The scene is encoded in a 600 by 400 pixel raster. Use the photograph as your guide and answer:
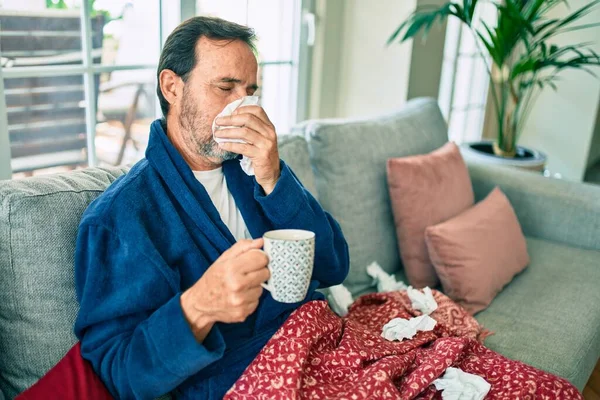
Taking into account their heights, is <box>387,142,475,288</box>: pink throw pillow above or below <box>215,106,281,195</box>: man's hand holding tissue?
below

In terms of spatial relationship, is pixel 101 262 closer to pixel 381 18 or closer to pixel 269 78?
pixel 269 78

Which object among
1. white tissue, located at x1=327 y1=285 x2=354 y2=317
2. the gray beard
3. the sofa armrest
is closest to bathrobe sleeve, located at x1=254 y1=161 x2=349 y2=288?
the gray beard

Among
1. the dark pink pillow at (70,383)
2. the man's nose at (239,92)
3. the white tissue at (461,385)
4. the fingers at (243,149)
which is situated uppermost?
the man's nose at (239,92)

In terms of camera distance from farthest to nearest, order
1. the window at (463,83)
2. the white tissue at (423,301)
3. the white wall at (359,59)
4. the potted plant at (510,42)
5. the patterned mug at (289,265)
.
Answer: the window at (463,83)
the white wall at (359,59)
the potted plant at (510,42)
the white tissue at (423,301)
the patterned mug at (289,265)

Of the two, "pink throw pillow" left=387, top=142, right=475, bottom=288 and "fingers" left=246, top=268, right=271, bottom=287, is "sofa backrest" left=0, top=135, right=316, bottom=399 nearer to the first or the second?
"fingers" left=246, top=268, right=271, bottom=287

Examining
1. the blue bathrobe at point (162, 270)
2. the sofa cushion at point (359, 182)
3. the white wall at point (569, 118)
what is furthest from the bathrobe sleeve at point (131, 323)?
the white wall at point (569, 118)

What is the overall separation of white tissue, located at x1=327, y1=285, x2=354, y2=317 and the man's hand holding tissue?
569 millimetres

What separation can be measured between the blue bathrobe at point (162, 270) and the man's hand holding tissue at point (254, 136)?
0.20 feet

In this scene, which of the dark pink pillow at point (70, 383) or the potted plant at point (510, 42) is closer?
the dark pink pillow at point (70, 383)

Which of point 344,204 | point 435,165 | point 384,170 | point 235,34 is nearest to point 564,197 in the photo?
point 435,165

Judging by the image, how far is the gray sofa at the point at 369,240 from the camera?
1.14 m

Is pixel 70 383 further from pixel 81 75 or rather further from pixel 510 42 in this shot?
pixel 510 42

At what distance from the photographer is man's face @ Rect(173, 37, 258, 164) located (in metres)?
1.24

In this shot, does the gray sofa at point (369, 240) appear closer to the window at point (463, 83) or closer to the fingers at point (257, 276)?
the fingers at point (257, 276)
